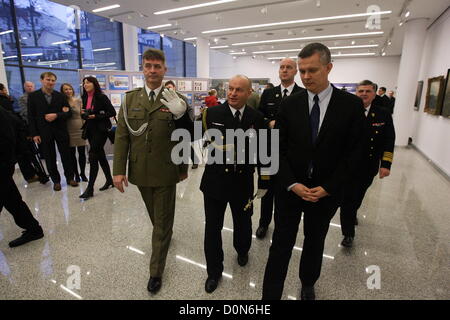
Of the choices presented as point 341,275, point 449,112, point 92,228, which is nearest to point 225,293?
point 341,275

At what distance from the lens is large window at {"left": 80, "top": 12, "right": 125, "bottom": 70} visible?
30.7 feet

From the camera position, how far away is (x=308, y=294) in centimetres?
191

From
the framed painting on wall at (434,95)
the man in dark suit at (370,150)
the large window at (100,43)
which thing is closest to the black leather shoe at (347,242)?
the man in dark suit at (370,150)

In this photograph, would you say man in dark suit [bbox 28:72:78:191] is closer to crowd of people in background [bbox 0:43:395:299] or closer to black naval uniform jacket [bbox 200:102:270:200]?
crowd of people in background [bbox 0:43:395:299]

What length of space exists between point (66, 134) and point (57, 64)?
604cm

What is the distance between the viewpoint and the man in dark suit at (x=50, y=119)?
12.4 feet

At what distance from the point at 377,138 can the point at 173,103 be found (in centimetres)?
197

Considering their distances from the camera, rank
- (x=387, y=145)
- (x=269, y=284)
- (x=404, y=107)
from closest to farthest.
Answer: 1. (x=269, y=284)
2. (x=387, y=145)
3. (x=404, y=107)

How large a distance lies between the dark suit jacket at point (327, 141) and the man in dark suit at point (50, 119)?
367 cm

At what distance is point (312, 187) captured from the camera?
5.34ft

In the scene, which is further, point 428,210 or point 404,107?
point 404,107

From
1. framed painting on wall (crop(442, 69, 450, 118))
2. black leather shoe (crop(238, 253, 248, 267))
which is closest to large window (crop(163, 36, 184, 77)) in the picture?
framed painting on wall (crop(442, 69, 450, 118))

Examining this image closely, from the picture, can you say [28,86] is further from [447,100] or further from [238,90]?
[447,100]

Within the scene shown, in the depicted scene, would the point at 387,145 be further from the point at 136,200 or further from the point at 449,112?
the point at 449,112
